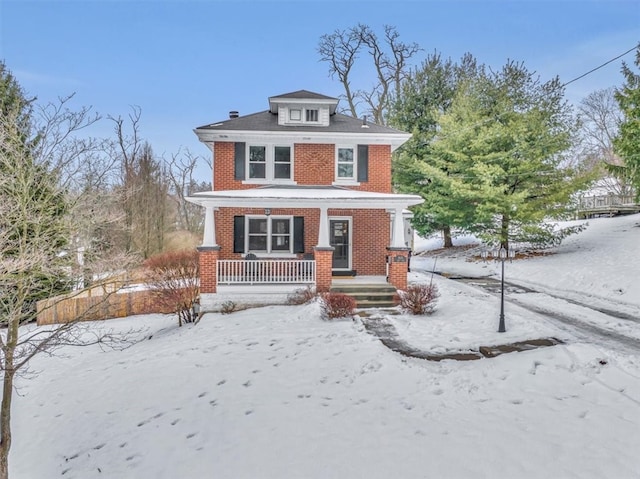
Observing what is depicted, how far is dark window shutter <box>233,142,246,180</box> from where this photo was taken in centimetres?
1309

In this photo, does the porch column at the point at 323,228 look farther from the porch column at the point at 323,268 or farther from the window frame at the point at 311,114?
the window frame at the point at 311,114

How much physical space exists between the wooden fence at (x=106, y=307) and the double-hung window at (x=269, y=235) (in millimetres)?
3901

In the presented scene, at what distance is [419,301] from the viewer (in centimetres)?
934

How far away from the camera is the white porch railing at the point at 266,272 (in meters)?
11.1

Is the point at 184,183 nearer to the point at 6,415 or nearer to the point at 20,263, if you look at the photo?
the point at 20,263

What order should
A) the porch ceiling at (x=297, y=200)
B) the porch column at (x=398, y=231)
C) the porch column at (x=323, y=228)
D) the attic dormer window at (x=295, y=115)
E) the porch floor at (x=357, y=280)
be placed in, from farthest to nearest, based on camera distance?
the attic dormer window at (x=295, y=115) → the porch floor at (x=357, y=280) → the porch column at (x=398, y=231) → the porch column at (x=323, y=228) → the porch ceiling at (x=297, y=200)

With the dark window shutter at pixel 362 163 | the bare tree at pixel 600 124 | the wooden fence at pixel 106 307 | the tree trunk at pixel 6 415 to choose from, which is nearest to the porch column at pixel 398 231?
the dark window shutter at pixel 362 163

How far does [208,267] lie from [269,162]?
15.7ft

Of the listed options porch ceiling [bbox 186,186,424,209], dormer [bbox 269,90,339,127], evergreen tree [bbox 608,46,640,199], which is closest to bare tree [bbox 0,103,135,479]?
porch ceiling [bbox 186,186,424,209]

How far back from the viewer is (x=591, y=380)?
5379mm

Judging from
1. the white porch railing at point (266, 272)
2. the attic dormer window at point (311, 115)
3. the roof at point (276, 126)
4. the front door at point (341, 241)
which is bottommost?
the white porch railing at point (266, 272)

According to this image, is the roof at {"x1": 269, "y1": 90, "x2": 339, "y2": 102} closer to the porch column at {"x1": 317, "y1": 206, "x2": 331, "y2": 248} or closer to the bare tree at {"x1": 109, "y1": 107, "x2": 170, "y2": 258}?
the porch column at {"x1": 317, "y1": 206, "x2": 331, "y2": 248}

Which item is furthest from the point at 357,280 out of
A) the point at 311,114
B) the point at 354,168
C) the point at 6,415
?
the point at 6,415

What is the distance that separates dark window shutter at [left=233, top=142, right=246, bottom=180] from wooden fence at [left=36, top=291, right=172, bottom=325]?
514 cm
